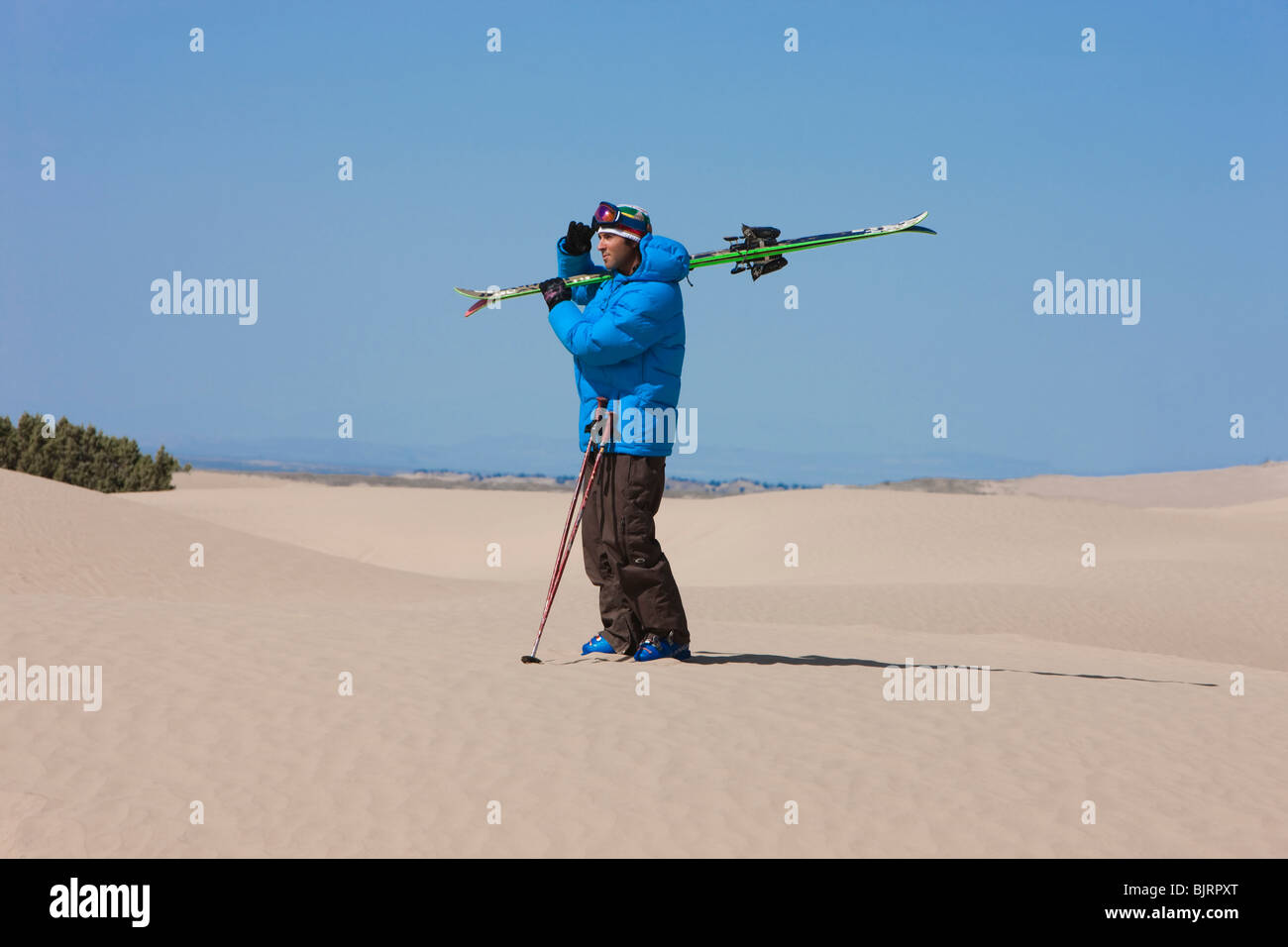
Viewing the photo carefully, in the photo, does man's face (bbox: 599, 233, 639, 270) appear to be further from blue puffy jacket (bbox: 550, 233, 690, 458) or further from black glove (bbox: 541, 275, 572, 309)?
black glove (bbox: 541, 275, 572, 309)

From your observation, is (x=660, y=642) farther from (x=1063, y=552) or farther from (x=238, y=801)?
(x=1063, y=552)

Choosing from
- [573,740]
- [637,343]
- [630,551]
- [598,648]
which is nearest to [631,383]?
[637,343]

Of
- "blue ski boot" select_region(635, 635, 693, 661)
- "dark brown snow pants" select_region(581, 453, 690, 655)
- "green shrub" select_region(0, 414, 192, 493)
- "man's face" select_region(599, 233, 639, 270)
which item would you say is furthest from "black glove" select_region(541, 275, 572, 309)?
"green shrub" select_region(0, 414, 192, 493)

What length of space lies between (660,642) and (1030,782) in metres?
3.29

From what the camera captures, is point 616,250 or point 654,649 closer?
point 616,250

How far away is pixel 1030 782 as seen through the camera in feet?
23.7

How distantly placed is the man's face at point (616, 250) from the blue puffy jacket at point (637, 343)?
86 mm

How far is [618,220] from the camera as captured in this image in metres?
9.52

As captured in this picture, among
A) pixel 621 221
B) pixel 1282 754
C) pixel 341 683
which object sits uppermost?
pixel 621 221

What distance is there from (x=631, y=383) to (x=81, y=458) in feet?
114

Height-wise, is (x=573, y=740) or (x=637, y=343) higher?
(x=637, y=343)

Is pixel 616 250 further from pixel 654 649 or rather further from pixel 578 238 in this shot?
pixel 654 649
